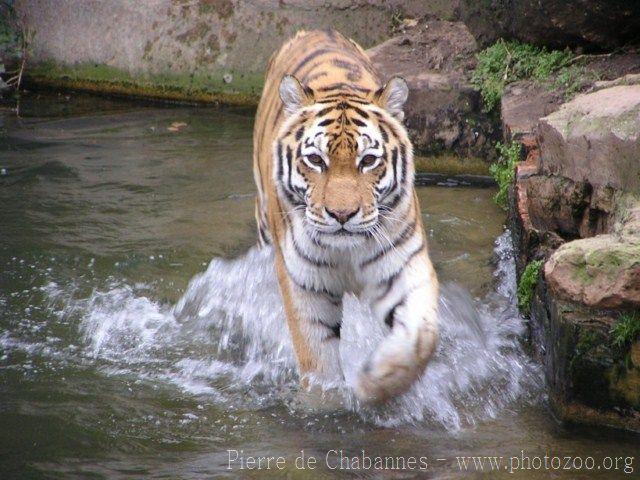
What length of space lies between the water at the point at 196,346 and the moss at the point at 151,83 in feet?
5.21

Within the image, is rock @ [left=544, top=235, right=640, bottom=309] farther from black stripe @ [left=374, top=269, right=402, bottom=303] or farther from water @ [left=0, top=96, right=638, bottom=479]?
black stripe @ [left=374, top=269, right=402, bottom=303]

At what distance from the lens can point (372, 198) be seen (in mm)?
3680

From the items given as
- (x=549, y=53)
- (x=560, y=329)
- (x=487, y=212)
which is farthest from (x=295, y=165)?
(x=549, y=53)

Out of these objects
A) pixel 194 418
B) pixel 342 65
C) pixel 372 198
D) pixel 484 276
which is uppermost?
pixel 342 65

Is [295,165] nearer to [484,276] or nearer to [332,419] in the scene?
[332,419]

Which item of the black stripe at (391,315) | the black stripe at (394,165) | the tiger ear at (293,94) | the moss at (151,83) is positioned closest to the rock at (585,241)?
the black stripe at (391,315)

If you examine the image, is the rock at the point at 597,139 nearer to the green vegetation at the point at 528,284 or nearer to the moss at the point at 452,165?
the green vegetation at the point at 528,284

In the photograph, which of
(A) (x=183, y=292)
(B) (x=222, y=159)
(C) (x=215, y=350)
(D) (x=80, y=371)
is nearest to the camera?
(D) (x=80, y=371)

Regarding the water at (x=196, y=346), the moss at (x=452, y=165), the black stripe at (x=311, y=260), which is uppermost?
the moss at (x=452, y=165)

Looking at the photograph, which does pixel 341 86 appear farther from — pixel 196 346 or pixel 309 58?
pixel 196 346

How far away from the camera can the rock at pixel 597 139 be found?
3859 millimetres

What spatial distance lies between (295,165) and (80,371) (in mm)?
1318

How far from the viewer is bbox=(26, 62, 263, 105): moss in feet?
27.9

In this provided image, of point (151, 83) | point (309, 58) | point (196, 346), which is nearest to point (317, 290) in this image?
point (196, 346)
